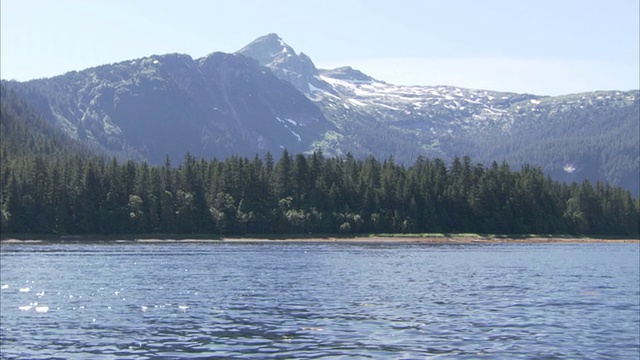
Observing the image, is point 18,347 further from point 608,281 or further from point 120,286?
point 608,281

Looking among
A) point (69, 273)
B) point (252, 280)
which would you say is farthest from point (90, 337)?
point (69, 273)

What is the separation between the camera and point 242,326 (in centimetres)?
5591

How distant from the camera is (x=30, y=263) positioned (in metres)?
120

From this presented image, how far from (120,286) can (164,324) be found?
2863cm

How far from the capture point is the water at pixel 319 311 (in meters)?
47.3

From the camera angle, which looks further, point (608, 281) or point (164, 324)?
point (608, 281)

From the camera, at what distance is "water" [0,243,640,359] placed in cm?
4734

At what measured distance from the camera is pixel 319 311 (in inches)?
2466

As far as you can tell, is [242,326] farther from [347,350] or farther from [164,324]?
[347,350]

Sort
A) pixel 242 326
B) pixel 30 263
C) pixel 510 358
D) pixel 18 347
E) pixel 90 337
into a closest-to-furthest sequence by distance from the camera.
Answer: pixel 510 358 < pixel 18 347 < pixel 90 337 < pixel 242 326 < pixel 30 263

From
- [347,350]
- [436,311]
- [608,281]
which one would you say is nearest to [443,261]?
[608,281]

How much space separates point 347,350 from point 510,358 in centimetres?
867

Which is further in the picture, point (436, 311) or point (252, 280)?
point (252, 280)

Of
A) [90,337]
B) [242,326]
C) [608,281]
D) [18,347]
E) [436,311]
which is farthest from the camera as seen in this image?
[608,281]
